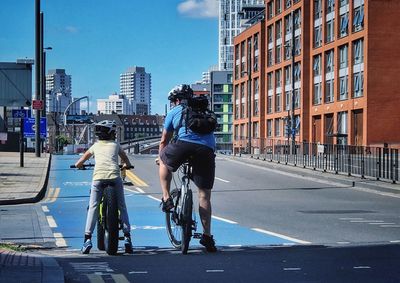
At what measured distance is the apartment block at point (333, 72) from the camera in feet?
194

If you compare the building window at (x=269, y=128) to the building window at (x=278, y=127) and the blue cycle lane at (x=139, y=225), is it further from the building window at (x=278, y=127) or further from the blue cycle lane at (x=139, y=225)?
the blue cycle lane at (x=139, y=225)

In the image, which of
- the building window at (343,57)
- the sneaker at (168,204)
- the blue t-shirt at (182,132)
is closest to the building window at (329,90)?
the building window at (343,57)

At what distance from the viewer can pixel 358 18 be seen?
202 ft

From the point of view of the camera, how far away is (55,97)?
181875 mm

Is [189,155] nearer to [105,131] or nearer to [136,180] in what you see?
[105,131]

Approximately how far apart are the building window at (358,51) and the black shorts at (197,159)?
55.1 meters

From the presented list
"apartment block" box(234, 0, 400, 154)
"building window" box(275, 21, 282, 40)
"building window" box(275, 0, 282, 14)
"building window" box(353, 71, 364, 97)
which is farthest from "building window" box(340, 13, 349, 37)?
"building window" box(275, 0, 282, 14)

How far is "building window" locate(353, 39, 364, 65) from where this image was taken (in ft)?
200

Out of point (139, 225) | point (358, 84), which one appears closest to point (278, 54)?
point (358, 84)

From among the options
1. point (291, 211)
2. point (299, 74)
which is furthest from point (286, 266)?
point (299, 74)

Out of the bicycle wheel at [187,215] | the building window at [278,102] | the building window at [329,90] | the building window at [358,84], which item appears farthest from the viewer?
the building window at [278,102]

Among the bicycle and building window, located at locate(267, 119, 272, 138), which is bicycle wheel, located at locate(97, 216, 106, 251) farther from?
building window, located at locate(267, 119, 272, 138)

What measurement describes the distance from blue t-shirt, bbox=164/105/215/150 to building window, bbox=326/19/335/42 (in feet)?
203

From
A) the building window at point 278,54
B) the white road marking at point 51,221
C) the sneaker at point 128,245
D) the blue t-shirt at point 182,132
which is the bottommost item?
the white road marking at point 51,221
